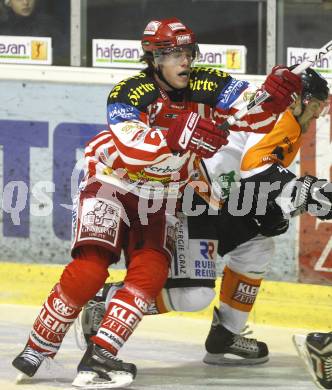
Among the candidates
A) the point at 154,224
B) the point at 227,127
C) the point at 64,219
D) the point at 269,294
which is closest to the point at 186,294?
the point at 154,224

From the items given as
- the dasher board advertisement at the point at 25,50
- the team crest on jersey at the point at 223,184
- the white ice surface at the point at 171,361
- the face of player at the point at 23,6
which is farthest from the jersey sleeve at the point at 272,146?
the face of player at the point at 23,6

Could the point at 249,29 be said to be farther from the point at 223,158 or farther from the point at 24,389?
the point at 24,389

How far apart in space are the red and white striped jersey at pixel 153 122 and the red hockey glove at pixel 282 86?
0.14 metres

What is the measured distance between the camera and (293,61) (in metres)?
6.33

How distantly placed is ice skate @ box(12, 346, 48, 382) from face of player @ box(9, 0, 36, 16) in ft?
7.80

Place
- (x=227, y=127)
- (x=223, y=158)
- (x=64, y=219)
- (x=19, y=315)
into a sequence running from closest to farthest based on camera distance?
(x=227, y=127) < (x=223, y=158) < (x=19, y=315) < (x=64, y=219)

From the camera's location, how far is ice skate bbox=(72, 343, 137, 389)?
4.61 m

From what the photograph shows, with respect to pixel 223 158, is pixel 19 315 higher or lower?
lower

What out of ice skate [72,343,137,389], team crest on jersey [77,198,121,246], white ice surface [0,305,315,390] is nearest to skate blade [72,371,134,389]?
ice skate [72,343,137,389]

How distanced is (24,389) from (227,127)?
1.13 metres

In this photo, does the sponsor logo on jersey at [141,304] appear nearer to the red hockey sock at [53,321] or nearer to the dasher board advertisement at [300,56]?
the red hockey sock at [53,321]

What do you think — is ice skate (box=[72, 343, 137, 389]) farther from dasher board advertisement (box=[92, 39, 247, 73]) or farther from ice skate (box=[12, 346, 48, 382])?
dasher board advertisement (box=[92, 39, 247, 73])

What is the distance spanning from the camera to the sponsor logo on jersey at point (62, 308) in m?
4.76

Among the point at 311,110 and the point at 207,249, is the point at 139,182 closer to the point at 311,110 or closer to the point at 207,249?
the point at 207,249
